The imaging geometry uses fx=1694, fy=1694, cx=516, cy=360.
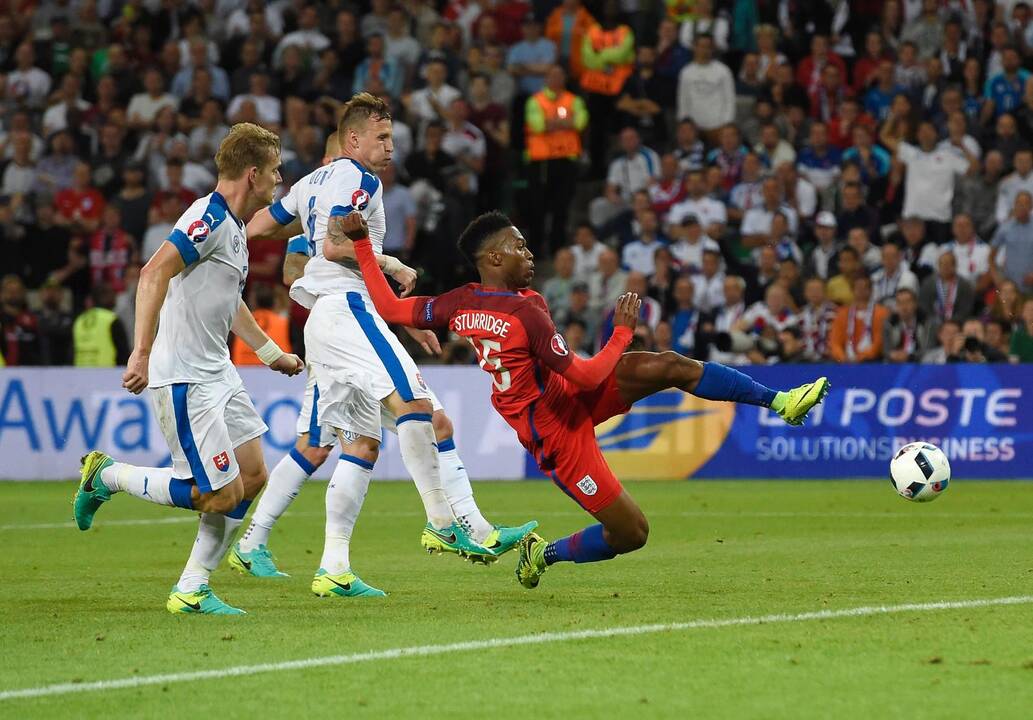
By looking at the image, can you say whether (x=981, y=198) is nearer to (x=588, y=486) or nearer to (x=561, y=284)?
(x=561, y=284)

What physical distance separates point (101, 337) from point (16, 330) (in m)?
1.25

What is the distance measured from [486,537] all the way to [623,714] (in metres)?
3.91

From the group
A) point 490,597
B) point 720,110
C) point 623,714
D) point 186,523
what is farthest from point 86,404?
point 623,714

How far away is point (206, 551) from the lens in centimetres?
803

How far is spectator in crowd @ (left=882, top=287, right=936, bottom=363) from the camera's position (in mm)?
18281

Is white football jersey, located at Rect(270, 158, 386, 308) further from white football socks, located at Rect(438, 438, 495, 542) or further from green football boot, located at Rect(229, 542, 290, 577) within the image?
green football boot, located at Rect(229, 542, 290, 577)

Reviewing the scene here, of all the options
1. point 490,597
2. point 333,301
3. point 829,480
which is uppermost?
point 333,301

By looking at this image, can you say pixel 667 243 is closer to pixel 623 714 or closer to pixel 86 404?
pixel 86 404

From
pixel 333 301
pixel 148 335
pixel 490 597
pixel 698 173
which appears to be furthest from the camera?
pixel 698 173

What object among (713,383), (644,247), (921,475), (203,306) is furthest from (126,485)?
(644,247)

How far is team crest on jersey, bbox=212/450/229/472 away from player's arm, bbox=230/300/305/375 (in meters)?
0.78

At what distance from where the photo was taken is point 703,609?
25.6ft

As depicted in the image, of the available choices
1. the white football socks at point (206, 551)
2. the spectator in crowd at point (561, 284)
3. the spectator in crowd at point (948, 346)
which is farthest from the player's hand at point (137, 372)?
the spectator in crowd at point (561, 284)

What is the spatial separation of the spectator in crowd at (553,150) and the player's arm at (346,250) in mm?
11752
